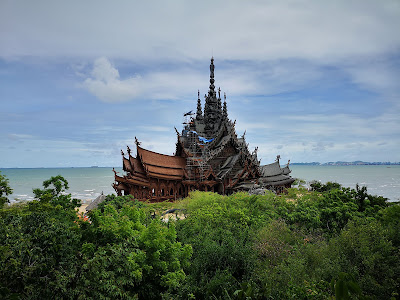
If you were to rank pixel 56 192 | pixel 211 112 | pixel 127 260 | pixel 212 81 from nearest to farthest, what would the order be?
pixel 127 260, pixel 56 192, pixel 211 112, pixel 212 81

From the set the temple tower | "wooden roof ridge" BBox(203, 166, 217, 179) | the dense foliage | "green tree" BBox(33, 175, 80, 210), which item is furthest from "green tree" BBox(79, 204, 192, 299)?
the temple tower

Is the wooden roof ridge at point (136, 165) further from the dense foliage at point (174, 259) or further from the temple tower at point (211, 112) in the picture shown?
the dense foliage at point (174, 259)

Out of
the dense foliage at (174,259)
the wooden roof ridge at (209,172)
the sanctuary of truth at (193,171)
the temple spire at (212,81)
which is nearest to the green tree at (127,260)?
the dense foliage at (174,259)

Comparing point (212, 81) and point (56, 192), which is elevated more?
point (212, 81)

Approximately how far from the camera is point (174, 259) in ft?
31.0

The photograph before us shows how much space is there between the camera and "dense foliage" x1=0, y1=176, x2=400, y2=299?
640 centimetres

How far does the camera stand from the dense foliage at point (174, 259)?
640cm

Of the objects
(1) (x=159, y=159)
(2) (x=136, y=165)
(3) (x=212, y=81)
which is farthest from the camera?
(3) (x=212, y=81)

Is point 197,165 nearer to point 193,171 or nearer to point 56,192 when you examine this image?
point 193,171

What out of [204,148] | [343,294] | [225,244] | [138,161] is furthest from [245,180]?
[343,294]

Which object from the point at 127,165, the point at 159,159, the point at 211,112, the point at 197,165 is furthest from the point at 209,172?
the point at 211,112

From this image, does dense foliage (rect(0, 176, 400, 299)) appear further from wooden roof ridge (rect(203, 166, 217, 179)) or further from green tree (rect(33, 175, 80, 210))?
wooden roof ridge (rect(203, 166, 217, 179))

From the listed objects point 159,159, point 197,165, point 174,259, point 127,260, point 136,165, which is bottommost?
point 174,259

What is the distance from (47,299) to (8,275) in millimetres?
1110
